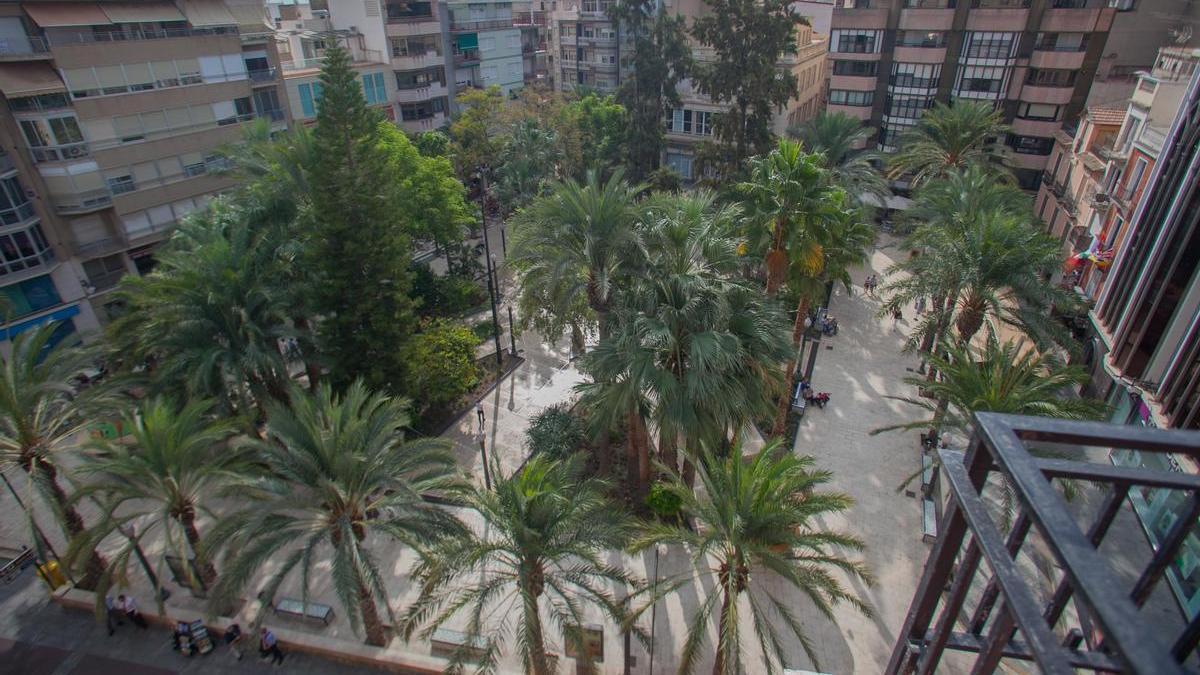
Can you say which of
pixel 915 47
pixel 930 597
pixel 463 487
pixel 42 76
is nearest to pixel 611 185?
pixel 463 487

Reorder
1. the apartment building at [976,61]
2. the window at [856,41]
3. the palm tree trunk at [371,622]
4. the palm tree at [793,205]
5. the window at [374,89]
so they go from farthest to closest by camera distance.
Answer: the window at [374,89] → the window at [856,41] → the apartment building at [976,61] → the palm tree at [793,205] → the palm tree trunk at [371,622]

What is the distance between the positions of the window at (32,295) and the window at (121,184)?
4760mm

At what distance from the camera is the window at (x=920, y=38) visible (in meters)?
39.0

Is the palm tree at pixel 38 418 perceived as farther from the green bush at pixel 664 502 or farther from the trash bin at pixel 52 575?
the green bush at pixel 664 502

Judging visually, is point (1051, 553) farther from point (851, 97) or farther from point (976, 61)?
point (851, 97)

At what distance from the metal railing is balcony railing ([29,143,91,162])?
35.1 metres

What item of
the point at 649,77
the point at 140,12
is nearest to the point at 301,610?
the point at 140,12

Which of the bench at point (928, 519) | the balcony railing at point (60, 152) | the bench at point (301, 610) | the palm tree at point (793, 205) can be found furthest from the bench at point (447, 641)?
the balcony railing at point (60, 152)

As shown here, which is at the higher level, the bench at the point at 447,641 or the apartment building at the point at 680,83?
the apartment building at the point at 680,83

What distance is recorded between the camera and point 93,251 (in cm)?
2838

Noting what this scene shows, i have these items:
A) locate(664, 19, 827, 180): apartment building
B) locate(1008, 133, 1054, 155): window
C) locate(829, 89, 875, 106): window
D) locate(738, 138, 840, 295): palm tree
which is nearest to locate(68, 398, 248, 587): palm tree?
locate(738, 138, 840, 295): palm tree

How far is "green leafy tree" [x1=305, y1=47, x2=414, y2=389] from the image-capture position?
19797 mm

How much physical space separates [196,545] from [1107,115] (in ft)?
131

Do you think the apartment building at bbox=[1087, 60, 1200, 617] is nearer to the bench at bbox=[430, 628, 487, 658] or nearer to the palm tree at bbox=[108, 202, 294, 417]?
the bench at bbox=[430, 628, 487, 658]
